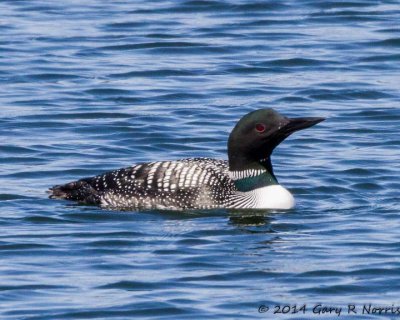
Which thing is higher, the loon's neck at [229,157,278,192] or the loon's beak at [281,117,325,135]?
the loon's beak at [281,117,325,135]

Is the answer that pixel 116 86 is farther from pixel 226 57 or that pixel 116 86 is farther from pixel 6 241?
pixel 6 241

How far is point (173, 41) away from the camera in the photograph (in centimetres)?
1930

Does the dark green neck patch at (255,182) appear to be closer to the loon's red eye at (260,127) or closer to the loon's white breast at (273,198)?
the loon's white breast at (273,198)

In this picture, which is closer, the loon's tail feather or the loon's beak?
the loon's beak

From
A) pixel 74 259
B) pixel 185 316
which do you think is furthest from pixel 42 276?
pixel 185 316

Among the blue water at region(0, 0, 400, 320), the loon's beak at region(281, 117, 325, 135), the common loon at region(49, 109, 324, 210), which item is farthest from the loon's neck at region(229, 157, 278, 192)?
the loon's beak at region(281, 117, 325, 135)

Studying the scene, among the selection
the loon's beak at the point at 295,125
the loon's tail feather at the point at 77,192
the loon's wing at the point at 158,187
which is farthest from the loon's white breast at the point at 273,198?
the loon's tail feather at the point at 77,192

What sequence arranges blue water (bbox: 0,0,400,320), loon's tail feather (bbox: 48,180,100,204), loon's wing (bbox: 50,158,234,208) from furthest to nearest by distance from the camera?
loon's tail feather (bbox: 48,180,100,204) → loon's wing (bbox: 50,158,234,208) → blue water (bbox: 0,0,400,320)

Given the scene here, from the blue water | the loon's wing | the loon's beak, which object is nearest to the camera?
the blue water

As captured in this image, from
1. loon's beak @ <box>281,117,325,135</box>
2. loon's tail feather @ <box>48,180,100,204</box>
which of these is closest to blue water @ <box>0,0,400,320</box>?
loon's tail feather @ <box>48,180,100,204</box>

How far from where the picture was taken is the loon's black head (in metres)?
12.6

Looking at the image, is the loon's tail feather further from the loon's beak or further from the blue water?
the loon's beak

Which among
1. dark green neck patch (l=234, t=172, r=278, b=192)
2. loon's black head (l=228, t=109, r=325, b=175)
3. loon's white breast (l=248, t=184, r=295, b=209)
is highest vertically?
loon's black head (l=228, t=109, r=325, b=175)

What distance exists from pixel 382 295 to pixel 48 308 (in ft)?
6.68
